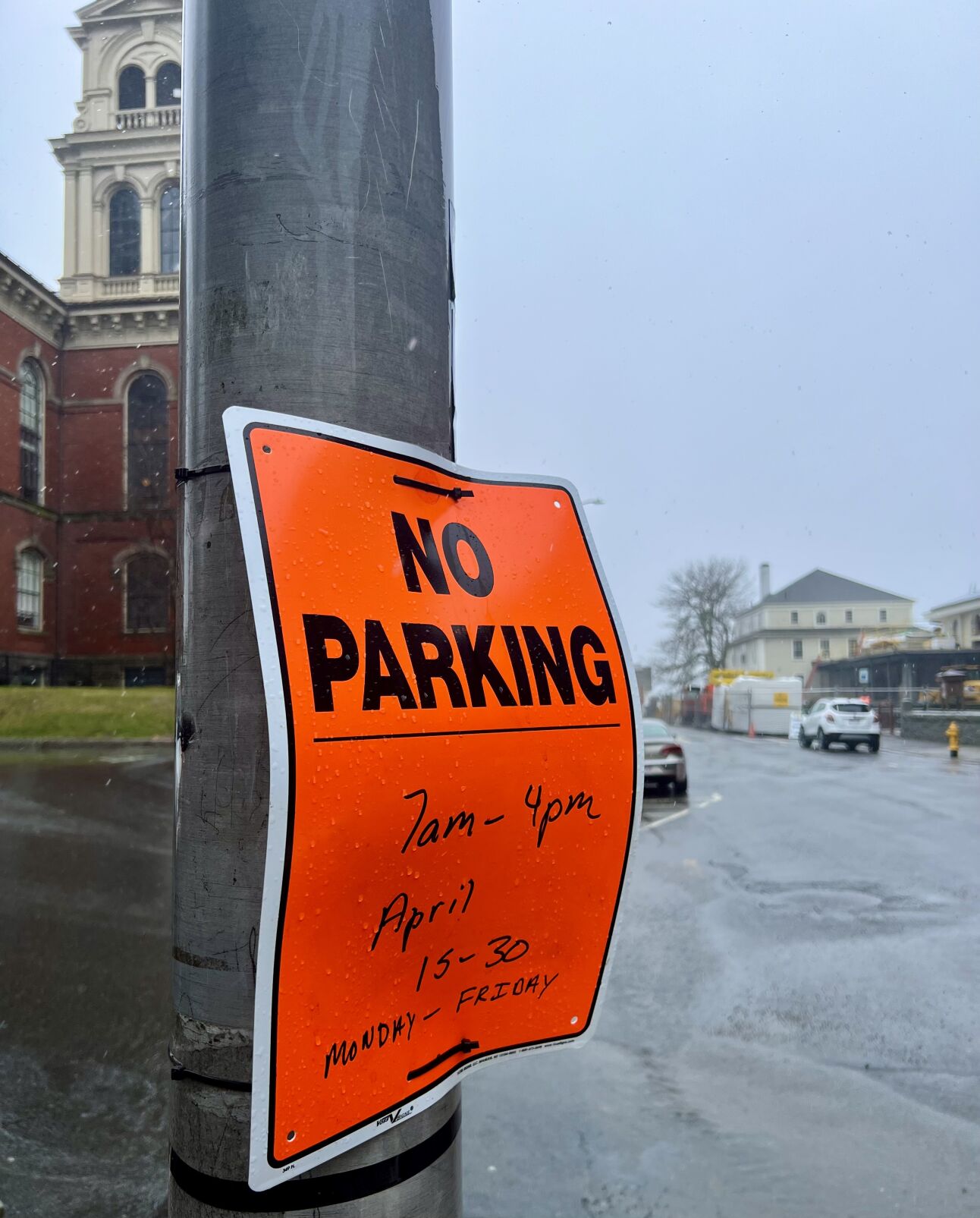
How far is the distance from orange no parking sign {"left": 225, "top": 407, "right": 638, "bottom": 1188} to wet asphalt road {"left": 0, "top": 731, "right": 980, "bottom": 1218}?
2453 mm

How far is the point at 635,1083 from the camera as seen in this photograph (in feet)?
14.6

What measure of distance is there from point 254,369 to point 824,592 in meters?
87.3

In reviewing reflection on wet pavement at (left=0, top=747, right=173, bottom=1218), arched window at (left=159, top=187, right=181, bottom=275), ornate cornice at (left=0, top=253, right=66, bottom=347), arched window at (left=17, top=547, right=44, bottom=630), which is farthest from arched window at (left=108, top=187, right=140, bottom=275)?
reflection on wet pavement at (left=0, top=747, right=173, bottom=1218)

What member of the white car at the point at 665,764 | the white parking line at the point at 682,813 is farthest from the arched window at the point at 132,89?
the white car at the point at 665,764

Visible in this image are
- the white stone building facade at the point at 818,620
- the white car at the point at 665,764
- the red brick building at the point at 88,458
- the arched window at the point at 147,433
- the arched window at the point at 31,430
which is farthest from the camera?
the white stone building facade at the point at 818,620

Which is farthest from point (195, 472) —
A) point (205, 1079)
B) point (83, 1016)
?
point (83, 1016)

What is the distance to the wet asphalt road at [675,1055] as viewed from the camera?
137 inches

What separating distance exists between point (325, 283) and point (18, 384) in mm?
25123

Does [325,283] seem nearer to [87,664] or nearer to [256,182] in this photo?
[256,182]

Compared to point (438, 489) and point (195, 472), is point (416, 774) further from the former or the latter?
point (195, 472)

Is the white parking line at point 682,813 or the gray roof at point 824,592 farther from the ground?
the gray roof at point 824,592

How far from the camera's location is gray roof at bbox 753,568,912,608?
8256 centimetres

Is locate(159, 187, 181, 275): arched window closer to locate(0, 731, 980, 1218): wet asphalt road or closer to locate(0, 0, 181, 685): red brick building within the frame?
locate(0, 0, 181, 685): red brick building

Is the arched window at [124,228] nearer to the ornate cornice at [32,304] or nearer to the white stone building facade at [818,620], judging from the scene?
the ornate cornice at [32,304]
